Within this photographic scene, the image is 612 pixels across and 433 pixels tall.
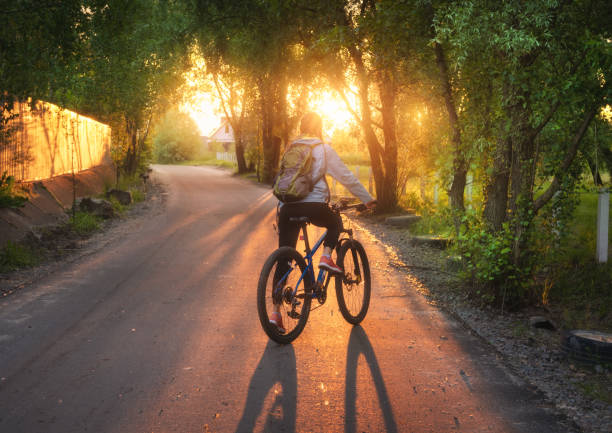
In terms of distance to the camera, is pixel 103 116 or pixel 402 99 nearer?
pixel 402 99

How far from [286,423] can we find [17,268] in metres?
6.85

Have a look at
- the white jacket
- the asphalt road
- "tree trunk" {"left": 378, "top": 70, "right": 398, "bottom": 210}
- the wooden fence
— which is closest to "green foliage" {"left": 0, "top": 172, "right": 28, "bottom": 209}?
the wooden fence

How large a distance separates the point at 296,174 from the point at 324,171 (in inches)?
11.5

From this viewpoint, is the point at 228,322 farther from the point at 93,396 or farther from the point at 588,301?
the point at 588,301

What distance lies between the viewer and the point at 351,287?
6266 mm

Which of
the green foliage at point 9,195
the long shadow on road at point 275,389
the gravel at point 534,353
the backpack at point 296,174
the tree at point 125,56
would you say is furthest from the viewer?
the green foliage at point 9,195

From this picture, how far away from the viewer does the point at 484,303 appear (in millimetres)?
7145

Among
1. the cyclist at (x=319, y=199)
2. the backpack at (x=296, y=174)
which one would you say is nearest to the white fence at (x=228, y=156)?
the cyclist at (x=319, y=199)

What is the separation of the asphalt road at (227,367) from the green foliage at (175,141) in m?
83.0

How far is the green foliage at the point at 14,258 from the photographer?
9305mm

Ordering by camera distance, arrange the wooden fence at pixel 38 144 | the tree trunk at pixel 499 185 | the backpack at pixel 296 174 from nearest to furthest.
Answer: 1. the backpack at pixel 296 174
2. the tree trunk at pixel 499 185
3. the wooden fence at pixel 38 144

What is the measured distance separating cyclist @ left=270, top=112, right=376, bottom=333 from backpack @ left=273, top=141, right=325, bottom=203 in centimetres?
6

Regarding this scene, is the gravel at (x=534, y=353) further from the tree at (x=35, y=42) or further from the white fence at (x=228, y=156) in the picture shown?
the white fence at (x=228, y=156)

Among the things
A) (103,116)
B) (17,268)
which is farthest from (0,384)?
(103,116)
